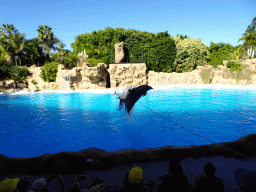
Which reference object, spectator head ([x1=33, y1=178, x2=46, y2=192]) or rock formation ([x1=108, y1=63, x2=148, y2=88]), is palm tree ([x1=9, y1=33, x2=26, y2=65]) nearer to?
rock formation ([x1=108, y1=63, x2=148, y2=88])

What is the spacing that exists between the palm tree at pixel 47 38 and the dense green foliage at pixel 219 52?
3021 cm

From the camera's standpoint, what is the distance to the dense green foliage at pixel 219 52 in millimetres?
28781

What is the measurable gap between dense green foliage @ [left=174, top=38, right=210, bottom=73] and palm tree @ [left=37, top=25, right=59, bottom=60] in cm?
2382

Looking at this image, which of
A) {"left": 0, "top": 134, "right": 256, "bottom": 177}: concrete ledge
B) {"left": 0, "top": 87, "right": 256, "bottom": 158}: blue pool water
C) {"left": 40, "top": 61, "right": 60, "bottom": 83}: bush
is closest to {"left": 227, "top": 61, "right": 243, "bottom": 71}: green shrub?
{"left": 0, "top": 87, "right": 256, "bottom": 158}: blue pool water

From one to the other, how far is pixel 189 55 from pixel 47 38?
88.2ft

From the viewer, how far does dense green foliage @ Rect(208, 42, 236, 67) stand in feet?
94.4

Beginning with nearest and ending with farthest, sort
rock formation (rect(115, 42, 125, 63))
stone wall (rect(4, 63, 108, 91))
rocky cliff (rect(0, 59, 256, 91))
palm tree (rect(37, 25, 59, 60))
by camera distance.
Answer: stone wall (rect(4, 63, 108, 91)) → rocky cliff (rect(0, 59, 256, 91)) → rock formation (rect(115, 42, 125, 63)) → palm tree (rect(37, 25, 59, 60))

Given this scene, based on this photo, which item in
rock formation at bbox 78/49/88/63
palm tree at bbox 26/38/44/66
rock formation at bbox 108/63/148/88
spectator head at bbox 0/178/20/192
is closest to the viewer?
spectator head at bbox 0/178/20/192

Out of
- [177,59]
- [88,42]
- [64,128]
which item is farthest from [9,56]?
[177,59]

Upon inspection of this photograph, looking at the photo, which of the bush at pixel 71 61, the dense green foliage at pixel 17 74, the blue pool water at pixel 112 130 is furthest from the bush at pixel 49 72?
the blue pool water at pixel 112 130

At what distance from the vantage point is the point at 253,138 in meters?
3.87

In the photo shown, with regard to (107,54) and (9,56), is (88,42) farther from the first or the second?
(9,56)

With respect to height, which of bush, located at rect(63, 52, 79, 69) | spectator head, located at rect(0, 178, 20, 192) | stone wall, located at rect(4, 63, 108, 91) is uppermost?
bush, located at rect(63, 52, 79, 69)

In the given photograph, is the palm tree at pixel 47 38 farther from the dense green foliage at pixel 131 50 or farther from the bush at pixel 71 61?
the bush at pixel 71 61
